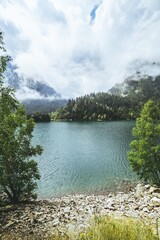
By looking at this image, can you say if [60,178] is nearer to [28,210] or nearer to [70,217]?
[28,210]

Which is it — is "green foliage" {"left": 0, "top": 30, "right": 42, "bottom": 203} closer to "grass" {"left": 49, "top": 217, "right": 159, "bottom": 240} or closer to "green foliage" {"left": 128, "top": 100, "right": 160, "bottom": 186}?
"green foliage" {"left": 128, "top": 100, "right": 160, "bottom": 186}

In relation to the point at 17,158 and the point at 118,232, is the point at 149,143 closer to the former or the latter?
the point at 17,158

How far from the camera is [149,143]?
27719 millimetres

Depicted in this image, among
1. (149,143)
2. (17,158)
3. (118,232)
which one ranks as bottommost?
(17,158)

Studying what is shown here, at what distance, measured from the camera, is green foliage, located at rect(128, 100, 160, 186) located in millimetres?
27547

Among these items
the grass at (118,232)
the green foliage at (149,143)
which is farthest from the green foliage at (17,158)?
the grass at (118,232)

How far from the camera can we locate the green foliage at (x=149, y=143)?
2755 cm

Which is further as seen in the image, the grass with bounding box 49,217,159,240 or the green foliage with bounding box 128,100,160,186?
the green foliage with bounding box 128,100,160,186

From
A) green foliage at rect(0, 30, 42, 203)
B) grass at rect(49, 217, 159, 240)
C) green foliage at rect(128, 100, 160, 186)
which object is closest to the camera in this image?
grass at rect(49, 217, 159, 240)

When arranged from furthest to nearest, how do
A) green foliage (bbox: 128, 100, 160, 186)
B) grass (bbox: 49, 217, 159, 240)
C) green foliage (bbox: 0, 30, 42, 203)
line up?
green foliage (bbox: 128, 100, 160, 186) < green foliage (bbox: 0, 30, 42, 203) < grass (bbox: 49, 217, 159, 240)

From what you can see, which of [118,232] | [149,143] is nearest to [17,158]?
[118,232]

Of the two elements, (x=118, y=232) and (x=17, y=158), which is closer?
(x=118, y=232)

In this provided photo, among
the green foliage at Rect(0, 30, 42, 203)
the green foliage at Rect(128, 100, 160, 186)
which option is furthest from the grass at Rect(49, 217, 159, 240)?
the green foliage at Rect(128, 100, 160, 186)

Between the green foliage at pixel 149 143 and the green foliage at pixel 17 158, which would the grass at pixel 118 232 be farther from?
the green foliage at pixel 149 143
